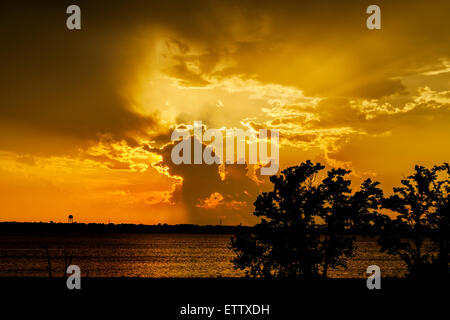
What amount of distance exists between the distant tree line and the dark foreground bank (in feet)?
4.69

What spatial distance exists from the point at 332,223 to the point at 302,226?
5.92ft

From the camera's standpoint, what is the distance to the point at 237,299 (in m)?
22.4

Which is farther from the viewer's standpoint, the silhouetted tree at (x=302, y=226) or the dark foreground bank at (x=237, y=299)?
the silhouetted tree at (x=302, y=226)

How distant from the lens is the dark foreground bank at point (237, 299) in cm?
1933

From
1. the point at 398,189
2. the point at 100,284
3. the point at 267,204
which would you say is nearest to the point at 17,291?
the point at 100,284

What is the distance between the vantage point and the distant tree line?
Answer: 23859mm

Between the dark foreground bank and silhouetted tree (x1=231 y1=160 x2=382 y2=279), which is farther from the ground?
silhouetted tree (x1=231 y1=160 x2=382 y2=279)

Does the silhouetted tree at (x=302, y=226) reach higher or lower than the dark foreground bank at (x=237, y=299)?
higher

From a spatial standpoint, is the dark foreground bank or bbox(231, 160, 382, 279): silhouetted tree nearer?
the dark foreground bank

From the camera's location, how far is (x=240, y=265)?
25.0 meters

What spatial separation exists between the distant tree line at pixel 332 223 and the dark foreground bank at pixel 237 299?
1.43 meters

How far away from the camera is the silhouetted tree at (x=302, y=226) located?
80.1ft
